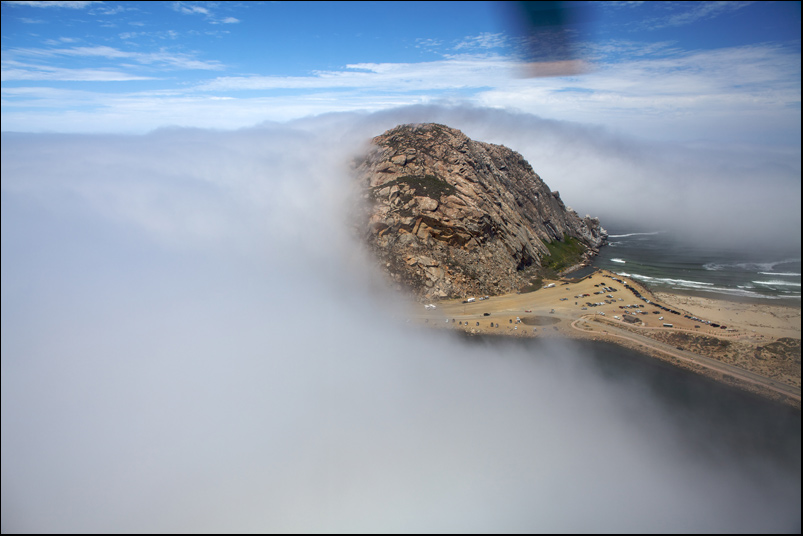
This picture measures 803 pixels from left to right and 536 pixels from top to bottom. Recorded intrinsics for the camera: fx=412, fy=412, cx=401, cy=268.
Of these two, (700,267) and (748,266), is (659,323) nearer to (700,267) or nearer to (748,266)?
(748,266)

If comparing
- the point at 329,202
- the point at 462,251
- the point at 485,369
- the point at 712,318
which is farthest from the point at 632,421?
the point at 329,202

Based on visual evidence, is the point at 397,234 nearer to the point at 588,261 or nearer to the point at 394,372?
the point at 394,372

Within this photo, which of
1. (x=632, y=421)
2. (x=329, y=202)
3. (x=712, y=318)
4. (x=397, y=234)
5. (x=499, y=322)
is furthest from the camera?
(x=329, y=202)

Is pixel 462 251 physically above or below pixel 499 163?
below

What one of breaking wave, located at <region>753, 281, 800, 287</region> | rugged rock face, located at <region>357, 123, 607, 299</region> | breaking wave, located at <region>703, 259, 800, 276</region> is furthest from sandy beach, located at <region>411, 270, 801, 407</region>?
rugged rock face, located at <region>357, 123, 607, 299</region>

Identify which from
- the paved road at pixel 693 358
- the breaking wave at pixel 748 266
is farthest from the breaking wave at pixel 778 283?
the paved road at pixel 693 358

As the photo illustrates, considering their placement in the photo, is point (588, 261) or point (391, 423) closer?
point (391, 423)

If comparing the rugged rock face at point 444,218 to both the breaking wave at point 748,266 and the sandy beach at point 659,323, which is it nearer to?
the sandy beach at point 659,323
